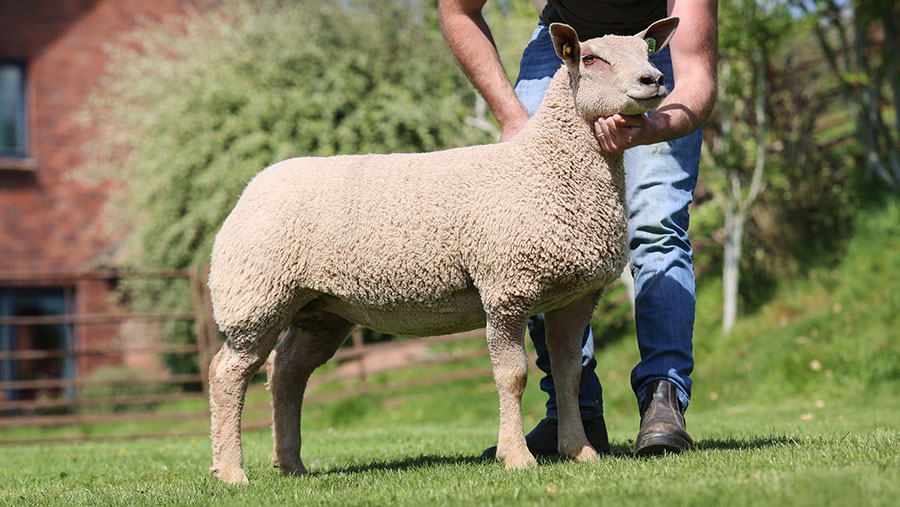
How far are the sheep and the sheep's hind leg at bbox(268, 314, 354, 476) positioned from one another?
15mm

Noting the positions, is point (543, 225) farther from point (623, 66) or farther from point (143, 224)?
point (143, 224)

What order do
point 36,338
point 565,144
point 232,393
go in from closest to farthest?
point 565,144 < point 232,393 < point 36,338

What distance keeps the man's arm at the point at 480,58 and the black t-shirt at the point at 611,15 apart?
0.37m

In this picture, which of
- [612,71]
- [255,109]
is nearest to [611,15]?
[612,71]

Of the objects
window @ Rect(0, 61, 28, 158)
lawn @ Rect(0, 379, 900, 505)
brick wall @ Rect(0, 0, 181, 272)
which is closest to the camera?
lawn @ Rect(0, 379, 900, 505)

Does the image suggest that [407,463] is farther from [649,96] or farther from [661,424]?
[649,96]

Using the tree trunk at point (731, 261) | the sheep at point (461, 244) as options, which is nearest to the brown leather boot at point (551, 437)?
the sheep at point (461, 244)

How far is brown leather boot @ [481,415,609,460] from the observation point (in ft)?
13.1

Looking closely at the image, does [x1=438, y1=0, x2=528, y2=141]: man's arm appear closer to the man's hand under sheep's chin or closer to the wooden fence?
the man's hand under sheep's chin

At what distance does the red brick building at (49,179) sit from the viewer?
14477mm

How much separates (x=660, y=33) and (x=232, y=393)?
2.14 meters

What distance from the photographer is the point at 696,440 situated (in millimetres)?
4152

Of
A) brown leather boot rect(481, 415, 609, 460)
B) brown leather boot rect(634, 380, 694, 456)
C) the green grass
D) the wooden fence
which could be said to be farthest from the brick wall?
brown leather boot rect(634, 380, 694, 456)

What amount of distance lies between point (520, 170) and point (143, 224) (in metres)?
10.6
